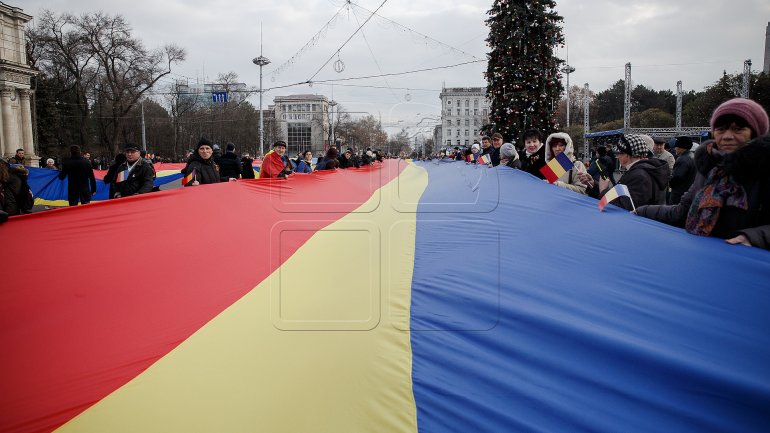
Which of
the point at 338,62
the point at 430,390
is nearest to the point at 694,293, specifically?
the point at 430,390

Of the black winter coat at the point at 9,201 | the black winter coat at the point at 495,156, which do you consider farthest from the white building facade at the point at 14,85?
the black winter coat at the point at 495,156

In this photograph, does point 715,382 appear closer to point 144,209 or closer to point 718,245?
point 718,245

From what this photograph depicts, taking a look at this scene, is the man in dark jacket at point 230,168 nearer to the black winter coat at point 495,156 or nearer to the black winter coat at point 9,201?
the black winter coat at point 9,201

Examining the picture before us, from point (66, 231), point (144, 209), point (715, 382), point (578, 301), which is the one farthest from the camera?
point (144, 209)

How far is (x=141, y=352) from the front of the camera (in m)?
1.68

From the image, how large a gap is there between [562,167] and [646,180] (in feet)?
2.05

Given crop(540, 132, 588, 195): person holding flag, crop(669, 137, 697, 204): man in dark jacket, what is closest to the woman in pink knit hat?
crop(540, 132, 588, 195): person holding flag

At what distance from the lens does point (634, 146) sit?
359cm

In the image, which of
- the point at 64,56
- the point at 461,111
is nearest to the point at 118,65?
the point at 64,56

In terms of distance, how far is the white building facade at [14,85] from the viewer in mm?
32531

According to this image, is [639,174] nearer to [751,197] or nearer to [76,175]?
[751,197]

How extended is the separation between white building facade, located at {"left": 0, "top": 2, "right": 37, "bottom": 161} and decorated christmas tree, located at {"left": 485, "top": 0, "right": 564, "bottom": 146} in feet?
106

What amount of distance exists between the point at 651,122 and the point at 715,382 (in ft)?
194

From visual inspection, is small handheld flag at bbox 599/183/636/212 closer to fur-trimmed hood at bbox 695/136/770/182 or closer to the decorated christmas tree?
fur-trimmed hood at bbox 695/136/770/182
